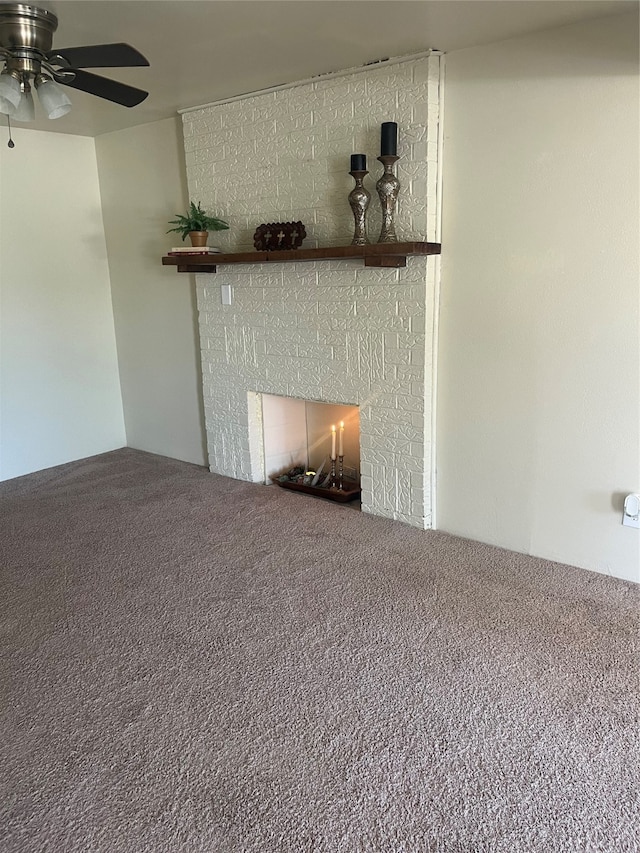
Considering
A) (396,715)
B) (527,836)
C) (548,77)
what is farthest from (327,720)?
(548,77)

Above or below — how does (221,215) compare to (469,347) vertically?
above

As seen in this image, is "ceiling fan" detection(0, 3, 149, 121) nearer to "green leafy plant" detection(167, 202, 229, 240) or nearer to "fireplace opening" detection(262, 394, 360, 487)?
"green leafy plant" detection(167, 202, 229, 240)

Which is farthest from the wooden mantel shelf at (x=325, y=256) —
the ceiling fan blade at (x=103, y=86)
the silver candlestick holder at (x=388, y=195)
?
the ceiling fan blade at (x=103, y=86)

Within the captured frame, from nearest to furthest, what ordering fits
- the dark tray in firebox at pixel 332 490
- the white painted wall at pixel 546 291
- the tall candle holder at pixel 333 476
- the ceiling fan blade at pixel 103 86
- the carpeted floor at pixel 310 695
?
the carpeted floor at pixel 310 695
the ceiling fan blade at pixel 103 86
the white painted wall at pixel 546 291
the dark tray in firebox at pixel 332 490
the tall candle holder at pixel 333 476

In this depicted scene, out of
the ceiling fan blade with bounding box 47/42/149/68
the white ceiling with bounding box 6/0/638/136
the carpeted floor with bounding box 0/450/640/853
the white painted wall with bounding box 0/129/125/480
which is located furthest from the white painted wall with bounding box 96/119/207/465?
the ceiling fan blade with bounding box 47/42/149/68

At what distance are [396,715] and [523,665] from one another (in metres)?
0.52

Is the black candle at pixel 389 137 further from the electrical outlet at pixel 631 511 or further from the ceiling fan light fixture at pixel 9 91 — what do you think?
the electrical outlet at pixel 631 511

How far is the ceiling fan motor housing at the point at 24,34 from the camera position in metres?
2.13

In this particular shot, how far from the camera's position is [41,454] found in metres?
4.47

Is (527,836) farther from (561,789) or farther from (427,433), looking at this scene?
(427,433)

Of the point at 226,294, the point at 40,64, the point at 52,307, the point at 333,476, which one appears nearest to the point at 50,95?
the point at 40,64

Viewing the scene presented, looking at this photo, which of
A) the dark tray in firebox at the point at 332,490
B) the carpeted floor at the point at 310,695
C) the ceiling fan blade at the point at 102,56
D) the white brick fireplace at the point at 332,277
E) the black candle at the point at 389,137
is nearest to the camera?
the carpeted floor at the point at 310,695

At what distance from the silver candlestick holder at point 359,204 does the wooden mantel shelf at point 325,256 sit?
0.09 m

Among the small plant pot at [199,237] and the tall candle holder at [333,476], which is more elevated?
the small plant pot at [199,237]
